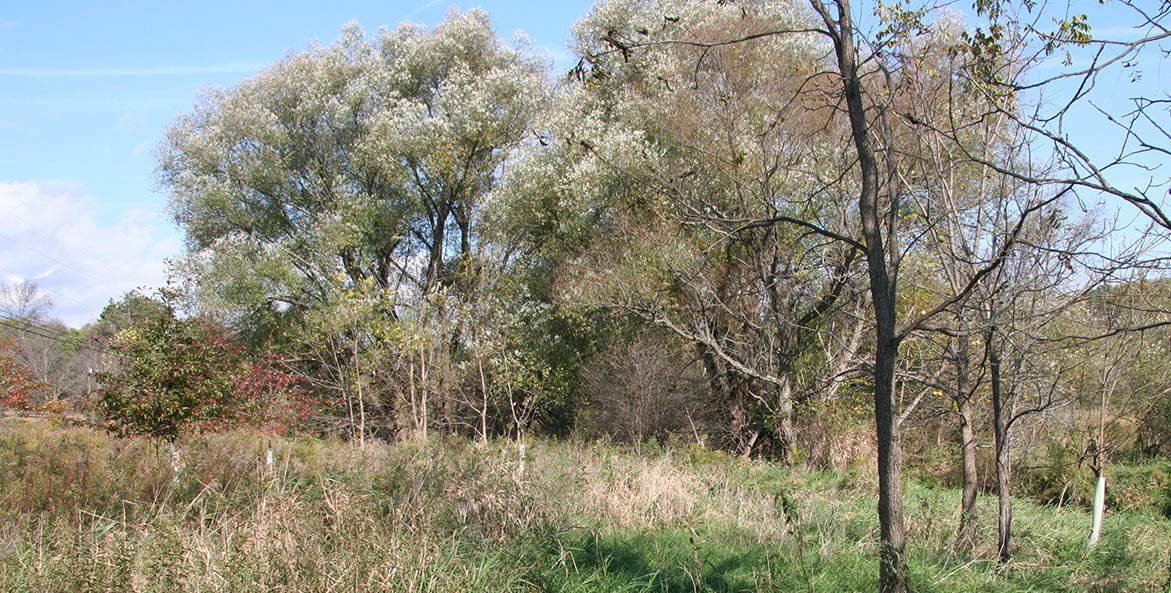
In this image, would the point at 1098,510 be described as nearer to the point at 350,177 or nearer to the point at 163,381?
the point at 163,381

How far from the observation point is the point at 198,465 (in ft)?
23.4

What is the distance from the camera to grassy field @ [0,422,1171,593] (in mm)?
4543

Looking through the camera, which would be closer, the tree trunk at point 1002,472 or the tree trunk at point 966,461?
the tree trunk at point 1002,472

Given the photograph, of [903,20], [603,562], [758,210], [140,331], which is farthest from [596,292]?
[903,20]

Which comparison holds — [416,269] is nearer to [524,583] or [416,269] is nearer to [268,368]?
[268,368]

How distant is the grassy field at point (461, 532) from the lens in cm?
454

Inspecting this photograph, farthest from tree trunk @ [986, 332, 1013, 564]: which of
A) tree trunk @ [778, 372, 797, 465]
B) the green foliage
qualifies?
the green foliage

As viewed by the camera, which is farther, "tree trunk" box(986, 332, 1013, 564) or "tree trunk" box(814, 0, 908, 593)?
"tree trunk" box(986, 332, 1013, 564)

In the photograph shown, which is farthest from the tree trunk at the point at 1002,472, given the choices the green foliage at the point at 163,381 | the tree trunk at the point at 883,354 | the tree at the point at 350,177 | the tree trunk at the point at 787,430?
the tree at the point at 350,177

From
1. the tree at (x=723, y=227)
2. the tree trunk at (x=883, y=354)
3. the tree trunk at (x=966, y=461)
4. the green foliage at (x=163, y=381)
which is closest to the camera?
the tree trunk at (x=883, y=354)

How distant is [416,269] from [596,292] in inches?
311

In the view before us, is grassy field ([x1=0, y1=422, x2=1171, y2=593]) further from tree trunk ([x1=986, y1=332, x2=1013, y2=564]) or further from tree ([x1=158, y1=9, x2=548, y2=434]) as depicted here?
tree ([x1=158, y1=9, x2=548, y2=434])

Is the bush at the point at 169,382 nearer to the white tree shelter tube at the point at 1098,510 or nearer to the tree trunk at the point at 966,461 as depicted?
the tree trunk at the point at 966,461

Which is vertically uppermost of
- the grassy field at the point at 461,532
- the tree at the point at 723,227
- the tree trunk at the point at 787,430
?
the tree at the point at 723,227
